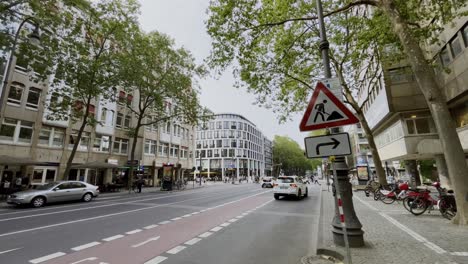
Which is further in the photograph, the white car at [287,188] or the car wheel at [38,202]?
the white car at [287,188]

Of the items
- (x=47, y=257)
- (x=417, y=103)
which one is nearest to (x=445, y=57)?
(x=417, y=103)

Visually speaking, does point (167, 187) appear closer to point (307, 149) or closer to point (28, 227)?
point (28, 227)

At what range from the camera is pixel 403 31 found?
7609mm

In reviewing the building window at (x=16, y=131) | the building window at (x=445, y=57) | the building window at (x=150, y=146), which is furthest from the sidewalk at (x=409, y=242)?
the building window at (x=150, y=146)

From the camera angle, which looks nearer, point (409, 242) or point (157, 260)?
point (157, 260)

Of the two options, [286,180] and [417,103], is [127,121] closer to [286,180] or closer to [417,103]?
[286,180]

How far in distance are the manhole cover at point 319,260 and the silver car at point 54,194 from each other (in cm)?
1479

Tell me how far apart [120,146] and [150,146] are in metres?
5.22

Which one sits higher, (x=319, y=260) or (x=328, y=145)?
(x=328, y=145)

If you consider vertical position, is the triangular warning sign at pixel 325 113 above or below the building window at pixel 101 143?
below

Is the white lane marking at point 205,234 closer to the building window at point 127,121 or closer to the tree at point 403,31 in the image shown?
the tree at point 403,31

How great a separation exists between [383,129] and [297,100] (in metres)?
12.4

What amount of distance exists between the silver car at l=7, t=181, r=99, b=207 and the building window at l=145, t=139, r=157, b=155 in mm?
18159

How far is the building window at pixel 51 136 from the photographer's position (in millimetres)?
21484
